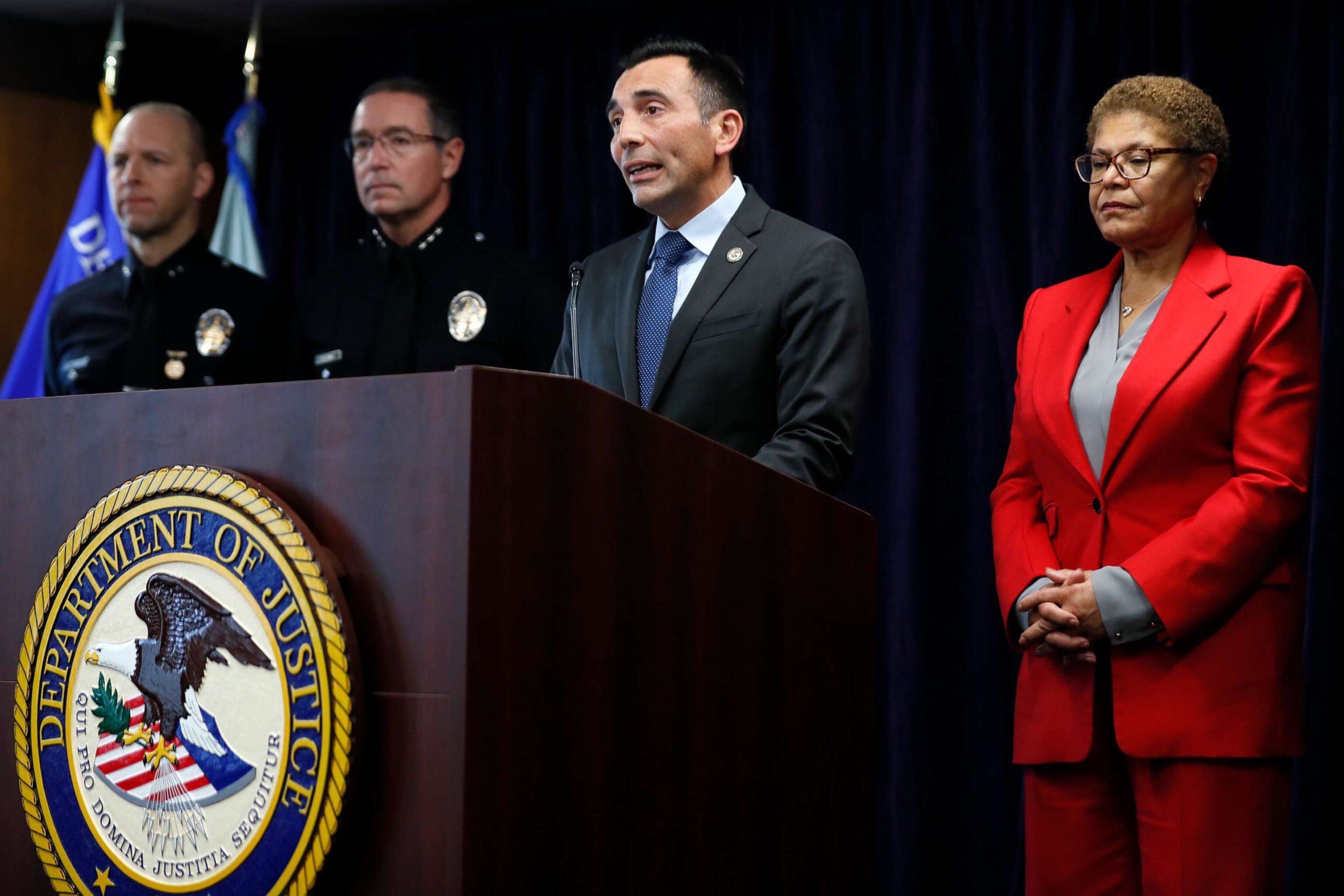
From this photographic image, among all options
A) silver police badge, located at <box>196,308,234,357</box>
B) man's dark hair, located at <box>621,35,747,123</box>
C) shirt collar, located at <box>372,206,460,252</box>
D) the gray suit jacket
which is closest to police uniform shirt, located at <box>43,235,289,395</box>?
silver police badge, located at <box>196,308,234,357</box>

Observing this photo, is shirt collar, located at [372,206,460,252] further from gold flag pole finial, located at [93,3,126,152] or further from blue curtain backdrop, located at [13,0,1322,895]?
gold flag pole finial, located at [93,3,126,152]

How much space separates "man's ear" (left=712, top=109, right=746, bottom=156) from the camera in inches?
94.7

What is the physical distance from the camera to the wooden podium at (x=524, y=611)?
4.01ft

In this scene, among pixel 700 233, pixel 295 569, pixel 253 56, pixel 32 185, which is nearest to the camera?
pixel 295 569

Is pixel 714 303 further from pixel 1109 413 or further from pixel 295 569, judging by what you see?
pixel 295 569

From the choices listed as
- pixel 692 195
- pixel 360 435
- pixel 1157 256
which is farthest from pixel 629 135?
pixel 360 435

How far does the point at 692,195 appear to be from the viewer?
2346 millimetres

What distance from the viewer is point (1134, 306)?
244 cm

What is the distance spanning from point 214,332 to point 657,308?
2.09m

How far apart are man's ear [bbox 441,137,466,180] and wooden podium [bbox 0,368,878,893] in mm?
2342

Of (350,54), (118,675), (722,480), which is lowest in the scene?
(118,675)

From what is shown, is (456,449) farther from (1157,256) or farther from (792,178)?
(792,178)

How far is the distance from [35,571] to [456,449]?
0.56 metres

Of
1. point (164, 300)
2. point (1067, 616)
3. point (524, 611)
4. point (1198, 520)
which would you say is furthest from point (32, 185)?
point (524, 611)
